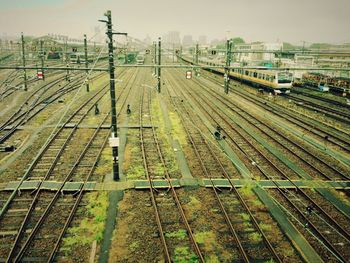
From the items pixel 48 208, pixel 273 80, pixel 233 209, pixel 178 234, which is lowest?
pixel 178 234

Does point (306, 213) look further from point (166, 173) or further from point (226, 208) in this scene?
point (166, 173)

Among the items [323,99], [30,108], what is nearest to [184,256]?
[30,108]

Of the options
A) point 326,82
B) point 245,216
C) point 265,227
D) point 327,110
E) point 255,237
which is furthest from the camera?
point 326,82

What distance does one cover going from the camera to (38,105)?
1222 inches

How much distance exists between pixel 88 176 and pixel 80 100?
2174 cm

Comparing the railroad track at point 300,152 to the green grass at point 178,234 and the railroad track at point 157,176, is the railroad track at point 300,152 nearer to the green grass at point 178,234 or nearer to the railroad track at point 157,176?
the railroad track at point 157,176

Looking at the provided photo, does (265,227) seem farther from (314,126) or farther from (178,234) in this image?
(314,126)

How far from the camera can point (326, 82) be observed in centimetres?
5072

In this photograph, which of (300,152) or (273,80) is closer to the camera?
(300,152)

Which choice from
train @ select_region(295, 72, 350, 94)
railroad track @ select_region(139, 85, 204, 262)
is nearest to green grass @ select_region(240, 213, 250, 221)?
railroad track @ select_region(139, 85, 204, 262)

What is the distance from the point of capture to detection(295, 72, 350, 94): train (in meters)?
45.2

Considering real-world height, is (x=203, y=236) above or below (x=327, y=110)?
below

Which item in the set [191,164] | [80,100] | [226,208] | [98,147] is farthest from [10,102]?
[226,208]

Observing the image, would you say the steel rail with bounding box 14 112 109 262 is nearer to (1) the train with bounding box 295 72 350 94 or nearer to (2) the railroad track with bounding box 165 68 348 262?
(2) the railroad track with bounding box 165 68 348 262
